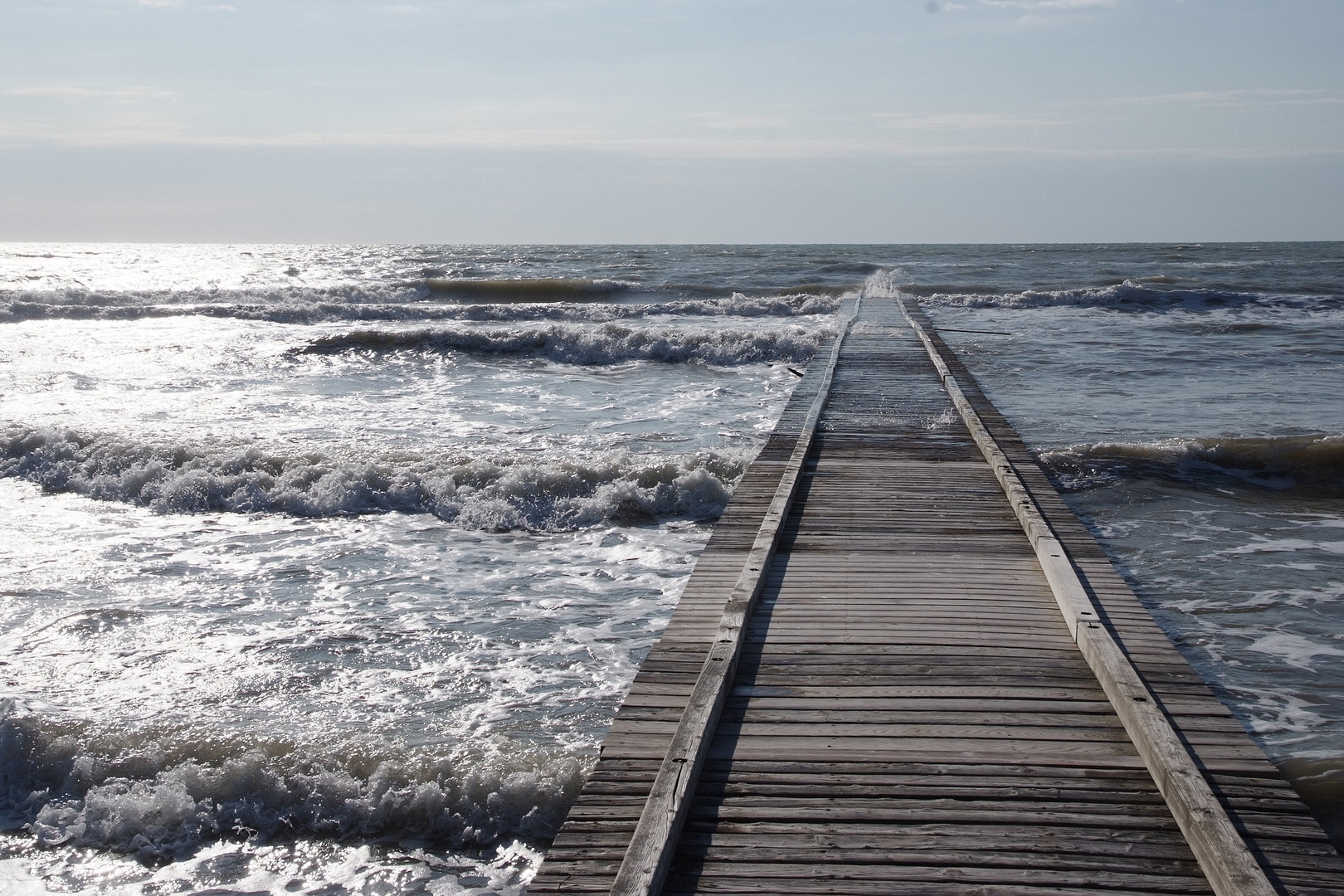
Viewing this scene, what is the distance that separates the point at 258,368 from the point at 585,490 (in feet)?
37.9

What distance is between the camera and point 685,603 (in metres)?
4.77

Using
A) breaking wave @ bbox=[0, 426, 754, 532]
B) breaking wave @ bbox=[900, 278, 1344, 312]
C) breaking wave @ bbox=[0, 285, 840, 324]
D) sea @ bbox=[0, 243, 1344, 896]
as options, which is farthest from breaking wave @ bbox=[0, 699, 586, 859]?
breaking wave @ bbox=[900, 278, 1344, 312]

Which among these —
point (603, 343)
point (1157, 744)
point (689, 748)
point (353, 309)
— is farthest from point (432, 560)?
point (353, 309)

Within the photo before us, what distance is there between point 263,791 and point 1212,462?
8.95m

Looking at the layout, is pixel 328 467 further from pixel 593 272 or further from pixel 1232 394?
pixel 593 272

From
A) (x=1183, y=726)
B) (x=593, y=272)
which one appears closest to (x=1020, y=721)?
(x=1183, y=726)

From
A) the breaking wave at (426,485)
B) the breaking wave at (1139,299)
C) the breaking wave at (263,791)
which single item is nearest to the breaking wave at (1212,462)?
the breaking wave at (426,485)

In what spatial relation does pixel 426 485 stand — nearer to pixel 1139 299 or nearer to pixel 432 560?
pixel 432 560

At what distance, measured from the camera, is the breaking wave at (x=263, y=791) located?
3957 millimetres

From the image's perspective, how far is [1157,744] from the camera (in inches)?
126

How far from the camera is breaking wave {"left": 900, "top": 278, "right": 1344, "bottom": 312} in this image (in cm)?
2803

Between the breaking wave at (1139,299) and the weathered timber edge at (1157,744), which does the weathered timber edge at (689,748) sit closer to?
the weathered timber edge at (1157,744)

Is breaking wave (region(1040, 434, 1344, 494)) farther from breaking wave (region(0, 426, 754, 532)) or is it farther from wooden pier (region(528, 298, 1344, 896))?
Answer: wooden pier (region(528, 298, 1344, 896))

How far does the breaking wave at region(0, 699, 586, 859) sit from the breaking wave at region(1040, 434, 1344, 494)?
654 centimetres
